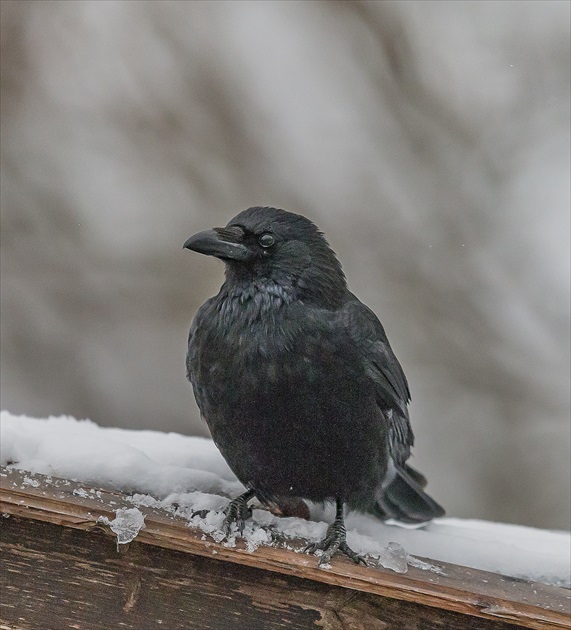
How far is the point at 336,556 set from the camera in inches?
89.7

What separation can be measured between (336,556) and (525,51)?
3.61 metres

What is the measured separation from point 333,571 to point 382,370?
88 cm

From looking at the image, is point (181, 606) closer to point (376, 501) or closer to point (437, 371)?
point (376, 501)

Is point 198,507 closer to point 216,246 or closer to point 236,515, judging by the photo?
point 236,515

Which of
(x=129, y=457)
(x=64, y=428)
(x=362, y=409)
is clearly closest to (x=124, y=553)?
(x=129, y=457)

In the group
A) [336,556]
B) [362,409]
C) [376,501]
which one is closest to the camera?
[336,556]

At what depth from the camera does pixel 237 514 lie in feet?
8.04

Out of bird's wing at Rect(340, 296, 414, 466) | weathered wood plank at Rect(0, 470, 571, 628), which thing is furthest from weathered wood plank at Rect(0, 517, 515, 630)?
bird's wing at Rect(340, 296, 414, 466)

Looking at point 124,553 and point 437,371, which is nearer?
point 124,553

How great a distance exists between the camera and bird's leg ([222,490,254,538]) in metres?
2.29

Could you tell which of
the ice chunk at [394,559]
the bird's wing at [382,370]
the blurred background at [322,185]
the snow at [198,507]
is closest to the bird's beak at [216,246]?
the bird's wing at [382,370]

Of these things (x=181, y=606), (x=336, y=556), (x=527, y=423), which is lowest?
(x=181, y=606)

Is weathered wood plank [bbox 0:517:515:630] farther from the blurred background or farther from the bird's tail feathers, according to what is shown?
the blurred background

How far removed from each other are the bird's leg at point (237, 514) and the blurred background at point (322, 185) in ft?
9.48
